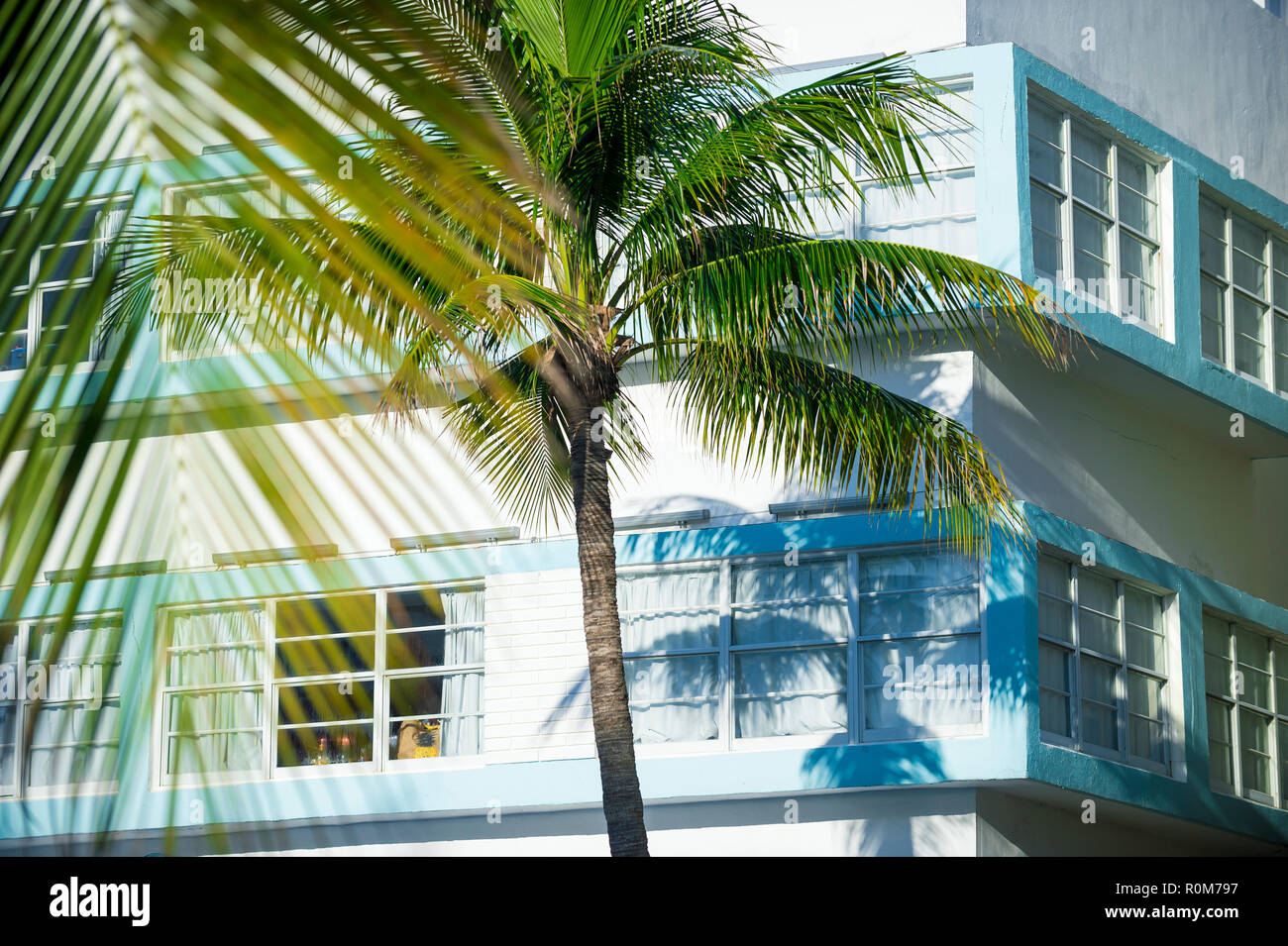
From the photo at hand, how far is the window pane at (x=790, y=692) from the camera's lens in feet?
51.0

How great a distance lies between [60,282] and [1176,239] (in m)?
18.2

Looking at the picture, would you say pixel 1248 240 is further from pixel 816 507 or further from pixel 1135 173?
pixel 816 507

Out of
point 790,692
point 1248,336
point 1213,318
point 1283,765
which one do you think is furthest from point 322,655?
point 1248,336

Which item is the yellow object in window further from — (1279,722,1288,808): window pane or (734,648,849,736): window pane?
(1279,722,1288,808): window pane

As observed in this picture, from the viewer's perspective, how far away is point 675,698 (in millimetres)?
15945

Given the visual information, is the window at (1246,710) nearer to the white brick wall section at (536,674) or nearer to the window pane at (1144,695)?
the window pane at (1144,695)

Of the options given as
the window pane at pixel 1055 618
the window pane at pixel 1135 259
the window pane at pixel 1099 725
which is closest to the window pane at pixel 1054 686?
the window pane at pixel 1055 618

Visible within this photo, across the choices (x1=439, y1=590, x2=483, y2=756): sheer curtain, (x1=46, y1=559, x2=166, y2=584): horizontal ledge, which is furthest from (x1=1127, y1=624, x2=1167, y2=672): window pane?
(x1=46, y1=559, x2=166, y2=584): horizontal ledge

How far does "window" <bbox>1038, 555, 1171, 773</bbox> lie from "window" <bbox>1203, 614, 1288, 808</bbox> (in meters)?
0.85

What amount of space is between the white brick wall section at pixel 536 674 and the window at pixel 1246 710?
21.8 ft

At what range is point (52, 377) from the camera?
1.95ft

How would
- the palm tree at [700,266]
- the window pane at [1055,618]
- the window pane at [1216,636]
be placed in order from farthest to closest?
the window pane at [1216,636], the window pane at [1055,618], the palm tree at [700,266]
